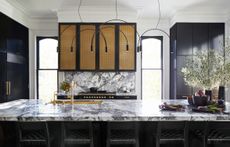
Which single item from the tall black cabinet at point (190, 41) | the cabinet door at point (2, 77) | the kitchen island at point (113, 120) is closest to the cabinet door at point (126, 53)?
the tall black cabinet at point (190, 41)

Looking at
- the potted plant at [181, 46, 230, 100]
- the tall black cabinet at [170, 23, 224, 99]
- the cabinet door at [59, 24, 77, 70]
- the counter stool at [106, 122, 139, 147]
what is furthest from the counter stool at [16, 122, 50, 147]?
the tall black cabinet at [170, 23, 224, 99]

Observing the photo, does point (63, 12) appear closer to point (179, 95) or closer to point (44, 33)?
point (44, 33)

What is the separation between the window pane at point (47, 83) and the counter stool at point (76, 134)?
175 inches

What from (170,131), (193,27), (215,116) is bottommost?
(170,131)

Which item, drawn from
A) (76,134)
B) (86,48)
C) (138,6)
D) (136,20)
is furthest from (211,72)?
(86,48)

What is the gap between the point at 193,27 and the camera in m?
5.90

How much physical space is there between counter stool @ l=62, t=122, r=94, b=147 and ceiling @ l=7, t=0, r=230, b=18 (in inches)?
138

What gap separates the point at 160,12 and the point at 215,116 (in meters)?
4.14

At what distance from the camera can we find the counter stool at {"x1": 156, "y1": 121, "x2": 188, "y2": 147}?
102 inches

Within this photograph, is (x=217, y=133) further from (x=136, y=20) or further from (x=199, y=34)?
(x=136, y=20)

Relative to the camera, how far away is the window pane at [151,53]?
682cm

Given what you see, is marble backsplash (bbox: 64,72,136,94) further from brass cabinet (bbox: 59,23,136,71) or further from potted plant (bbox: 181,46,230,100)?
potted plant (bbox: 181,46,230,100)

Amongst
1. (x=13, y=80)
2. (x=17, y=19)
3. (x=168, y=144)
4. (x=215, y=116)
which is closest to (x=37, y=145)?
(x=168, y=144)

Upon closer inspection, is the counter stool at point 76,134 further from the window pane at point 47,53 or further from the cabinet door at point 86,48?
the window pane at point 47,53
